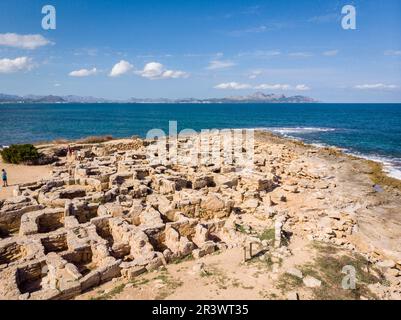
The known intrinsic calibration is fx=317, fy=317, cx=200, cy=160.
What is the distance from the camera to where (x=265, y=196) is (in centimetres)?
1803

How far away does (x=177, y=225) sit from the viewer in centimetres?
1246

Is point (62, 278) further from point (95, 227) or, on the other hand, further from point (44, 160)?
point (44, 160)

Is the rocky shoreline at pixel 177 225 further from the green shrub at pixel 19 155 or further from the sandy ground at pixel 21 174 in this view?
the green shrub at pixel 19 155

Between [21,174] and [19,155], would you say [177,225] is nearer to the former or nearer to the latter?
[21,174]

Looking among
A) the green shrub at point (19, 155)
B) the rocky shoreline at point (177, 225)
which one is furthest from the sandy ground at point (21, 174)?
the rocky shoreline at point (177, 225)

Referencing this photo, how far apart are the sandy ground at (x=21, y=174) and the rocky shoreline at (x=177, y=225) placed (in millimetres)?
1676

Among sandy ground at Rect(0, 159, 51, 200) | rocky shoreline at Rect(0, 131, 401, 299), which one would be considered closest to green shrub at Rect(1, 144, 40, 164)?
sandy ground at Rect(0, 159, 51, 200)

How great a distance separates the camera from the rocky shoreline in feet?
31.1

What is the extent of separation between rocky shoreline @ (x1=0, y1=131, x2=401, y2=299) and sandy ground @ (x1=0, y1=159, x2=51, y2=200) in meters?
1.68

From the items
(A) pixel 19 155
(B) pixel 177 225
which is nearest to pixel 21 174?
(A) pixel 19 155

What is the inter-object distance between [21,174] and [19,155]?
3649mm

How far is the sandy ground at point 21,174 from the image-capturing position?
19766 mm
